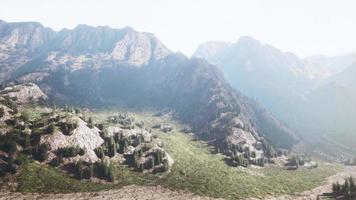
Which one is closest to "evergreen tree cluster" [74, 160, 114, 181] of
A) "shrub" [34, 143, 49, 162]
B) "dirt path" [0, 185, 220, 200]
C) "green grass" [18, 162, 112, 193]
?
"green grass" [18, 162, 112, 193]

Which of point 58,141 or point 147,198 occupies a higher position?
point 58,141

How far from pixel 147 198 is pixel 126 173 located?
33317mm

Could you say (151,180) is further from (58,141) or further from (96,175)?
(58,141)

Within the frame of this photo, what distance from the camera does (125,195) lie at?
516 feet

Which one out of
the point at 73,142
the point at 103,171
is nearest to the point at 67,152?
the point at 73,142

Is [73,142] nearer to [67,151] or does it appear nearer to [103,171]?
[67,151]

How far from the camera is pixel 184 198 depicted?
160 metres

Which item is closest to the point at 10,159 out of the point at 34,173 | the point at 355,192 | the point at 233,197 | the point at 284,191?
the point at 34,173

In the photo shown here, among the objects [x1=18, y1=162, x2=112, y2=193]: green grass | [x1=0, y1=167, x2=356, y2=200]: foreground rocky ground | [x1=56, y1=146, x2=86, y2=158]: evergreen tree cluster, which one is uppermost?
[x1=56, y1=146, x2=86, y2=158]: evergreen tree cluster

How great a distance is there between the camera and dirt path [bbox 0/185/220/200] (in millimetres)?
140250

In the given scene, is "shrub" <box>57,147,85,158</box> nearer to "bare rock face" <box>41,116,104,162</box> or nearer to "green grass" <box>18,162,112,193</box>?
"bare rock face" <box>41,116,104,162</box>

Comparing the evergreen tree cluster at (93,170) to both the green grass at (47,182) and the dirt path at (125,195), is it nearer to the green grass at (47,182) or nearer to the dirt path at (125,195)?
the green grass at (47,182)

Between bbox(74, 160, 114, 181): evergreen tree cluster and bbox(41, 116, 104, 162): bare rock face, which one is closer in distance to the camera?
bbox(74, 160, 114, 181): evergreen tree cluster

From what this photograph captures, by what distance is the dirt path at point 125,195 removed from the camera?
5522 inches
